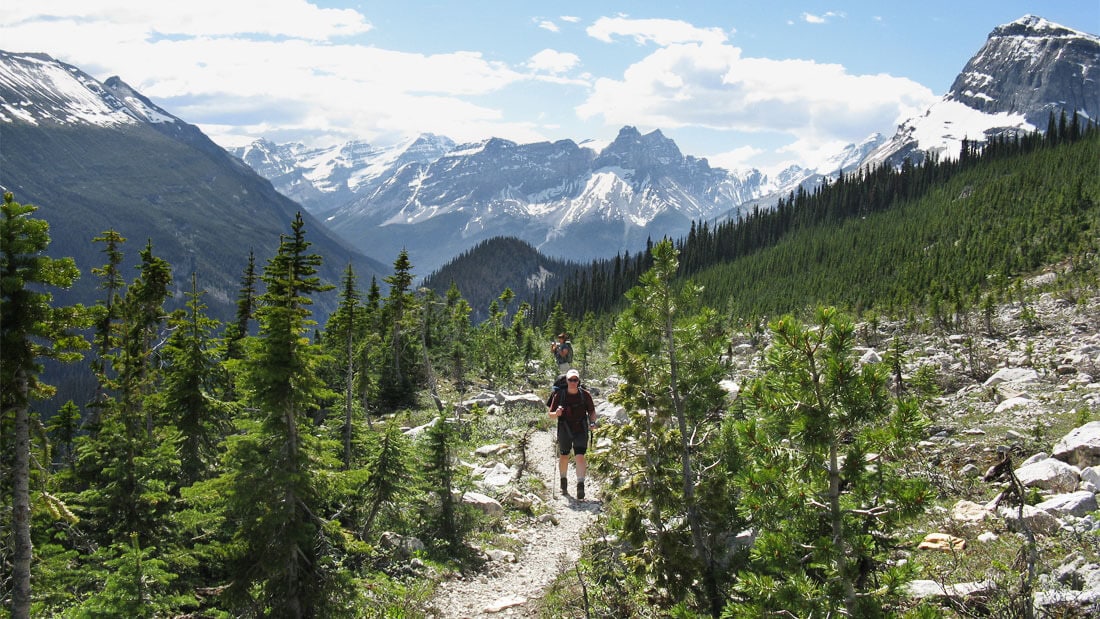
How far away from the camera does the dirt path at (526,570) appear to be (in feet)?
31.2

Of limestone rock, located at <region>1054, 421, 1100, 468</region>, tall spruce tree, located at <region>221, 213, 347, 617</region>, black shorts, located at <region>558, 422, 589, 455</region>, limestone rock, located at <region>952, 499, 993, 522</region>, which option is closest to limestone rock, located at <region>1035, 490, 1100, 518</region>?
limestone rock, located at <region>952, 499, 993, 522</region>

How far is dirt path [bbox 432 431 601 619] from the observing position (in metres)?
9.50

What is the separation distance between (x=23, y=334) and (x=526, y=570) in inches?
343

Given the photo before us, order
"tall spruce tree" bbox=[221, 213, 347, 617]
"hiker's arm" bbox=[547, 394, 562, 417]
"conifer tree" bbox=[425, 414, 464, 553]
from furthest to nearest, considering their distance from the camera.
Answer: "hiker's arm" bbox=[547, 394, 562, 417]
"conifer tree" bbox=[425, 414, 464, 553]
"tall spruce tree" bbox=[221, 213, 347, 617]

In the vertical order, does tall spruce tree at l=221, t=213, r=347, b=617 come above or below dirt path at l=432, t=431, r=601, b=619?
above

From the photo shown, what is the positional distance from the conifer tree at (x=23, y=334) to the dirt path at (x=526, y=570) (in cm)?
574

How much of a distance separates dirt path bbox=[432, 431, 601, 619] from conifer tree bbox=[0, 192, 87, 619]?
226 inches

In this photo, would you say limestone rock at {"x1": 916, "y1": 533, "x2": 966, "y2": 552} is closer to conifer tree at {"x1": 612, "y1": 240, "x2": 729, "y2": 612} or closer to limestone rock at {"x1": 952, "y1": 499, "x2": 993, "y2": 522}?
limestone rock at {"x1": 952, "y1": 499, "x2": 993, "y2": 522}

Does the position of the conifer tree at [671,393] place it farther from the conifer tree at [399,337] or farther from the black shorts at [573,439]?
the conifer tree at [399,337]

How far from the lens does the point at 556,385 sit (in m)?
13.8

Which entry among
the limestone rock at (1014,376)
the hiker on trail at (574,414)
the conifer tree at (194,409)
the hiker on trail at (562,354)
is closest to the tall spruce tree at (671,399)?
the hiker on trail at (574,414)

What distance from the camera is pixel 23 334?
831 centimetres

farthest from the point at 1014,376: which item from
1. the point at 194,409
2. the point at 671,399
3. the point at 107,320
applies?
the point at 107,320

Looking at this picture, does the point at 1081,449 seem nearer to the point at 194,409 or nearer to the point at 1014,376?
the point at 1014,376
